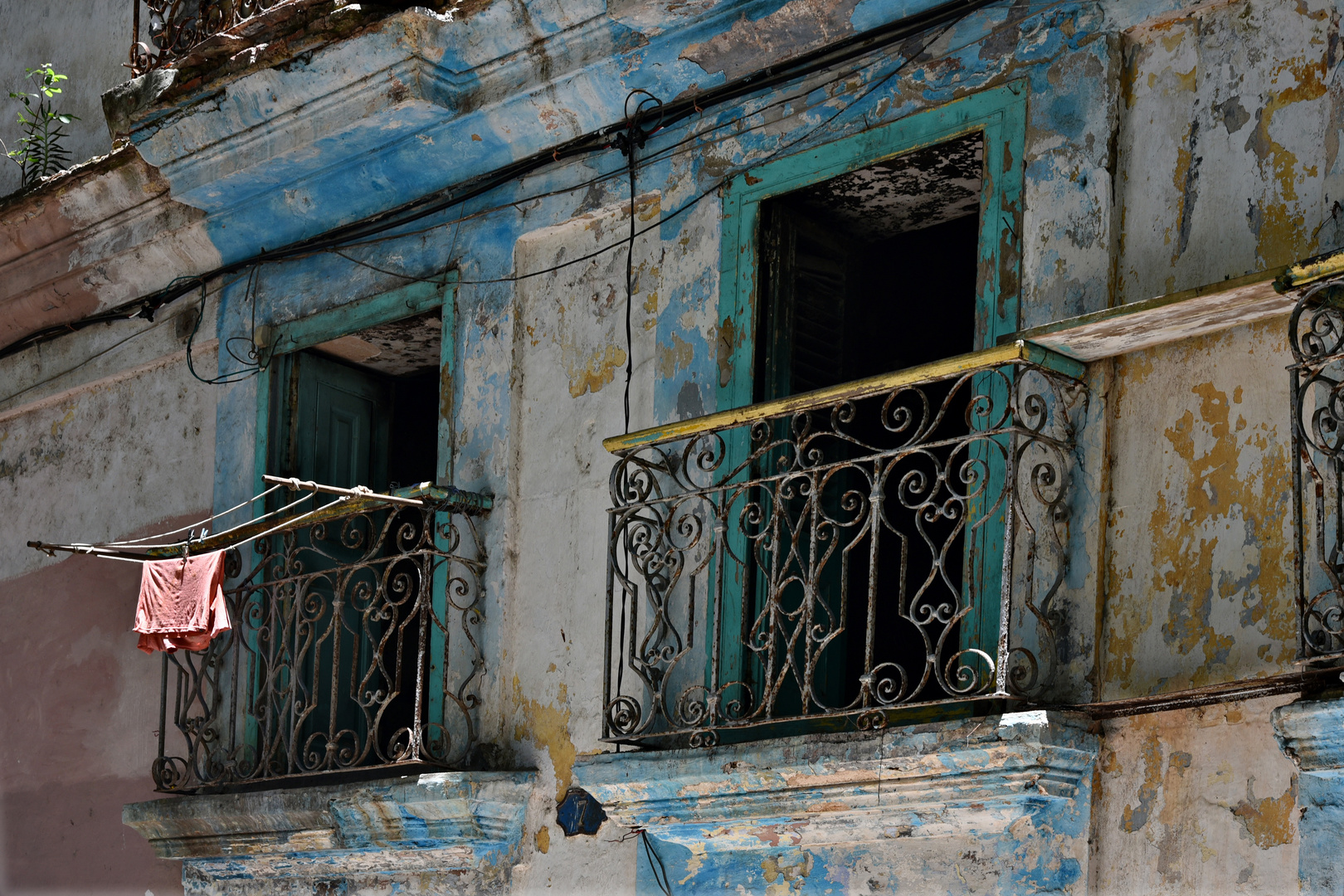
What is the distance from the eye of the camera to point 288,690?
746 cm

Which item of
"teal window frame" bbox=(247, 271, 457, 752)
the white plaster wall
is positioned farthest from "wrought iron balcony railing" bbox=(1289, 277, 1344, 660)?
the white plaster wall

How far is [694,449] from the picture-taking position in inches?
262

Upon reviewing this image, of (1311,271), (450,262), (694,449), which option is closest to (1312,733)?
(1311,271)

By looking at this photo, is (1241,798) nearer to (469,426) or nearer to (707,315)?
(707,315)

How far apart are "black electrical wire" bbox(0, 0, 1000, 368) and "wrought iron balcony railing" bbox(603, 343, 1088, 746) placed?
1.14 meters

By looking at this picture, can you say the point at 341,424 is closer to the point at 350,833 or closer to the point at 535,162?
the point at 535,162

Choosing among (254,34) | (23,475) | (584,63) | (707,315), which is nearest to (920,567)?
(707,315)

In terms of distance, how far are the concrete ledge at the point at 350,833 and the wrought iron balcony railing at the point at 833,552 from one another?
664 millimetres

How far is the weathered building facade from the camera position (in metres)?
5.29

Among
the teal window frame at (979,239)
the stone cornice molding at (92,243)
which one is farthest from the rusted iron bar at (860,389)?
the stone cornice molding at (92,243)

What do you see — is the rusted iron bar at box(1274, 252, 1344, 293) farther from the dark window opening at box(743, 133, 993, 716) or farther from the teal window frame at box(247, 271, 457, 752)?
the teal window frame at box(247, 271, 457, 752)

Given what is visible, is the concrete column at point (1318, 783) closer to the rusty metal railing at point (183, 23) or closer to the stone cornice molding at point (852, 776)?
the stone cornice molding at point (852, 776)

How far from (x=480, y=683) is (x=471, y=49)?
2.30 metres

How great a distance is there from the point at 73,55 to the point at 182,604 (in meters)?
3.27
